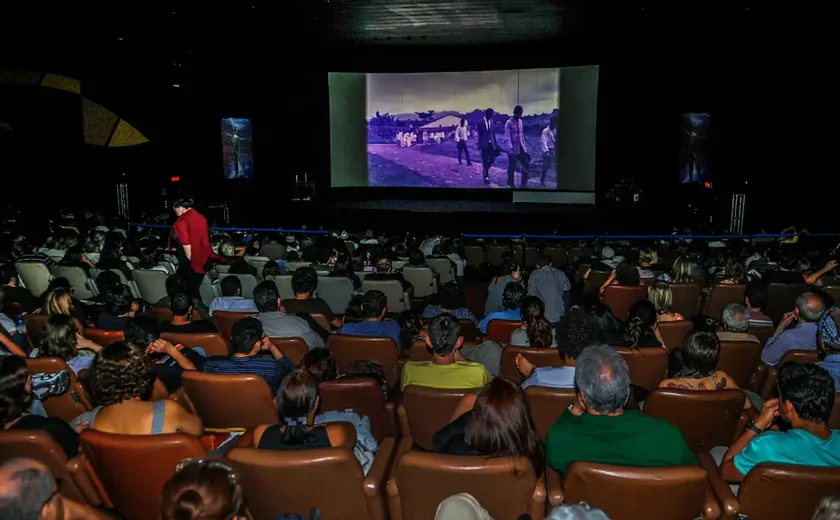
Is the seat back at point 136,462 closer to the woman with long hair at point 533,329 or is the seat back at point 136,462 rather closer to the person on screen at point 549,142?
the woman with long hair at point 533,329

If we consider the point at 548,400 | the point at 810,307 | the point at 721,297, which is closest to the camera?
the point at 548,400

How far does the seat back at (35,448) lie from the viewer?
2.81 metres

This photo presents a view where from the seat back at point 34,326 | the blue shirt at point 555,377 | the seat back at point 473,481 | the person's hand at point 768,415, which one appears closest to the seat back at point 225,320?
the seat back at point 34,326

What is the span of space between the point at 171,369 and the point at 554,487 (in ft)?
8.35

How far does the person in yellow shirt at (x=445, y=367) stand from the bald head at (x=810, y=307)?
2617mm

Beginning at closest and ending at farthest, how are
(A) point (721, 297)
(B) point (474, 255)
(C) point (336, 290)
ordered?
(A) point (721, 297)
(C) point (336, 290)
(B) point (474, 255)

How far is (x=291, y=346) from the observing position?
15.8ft

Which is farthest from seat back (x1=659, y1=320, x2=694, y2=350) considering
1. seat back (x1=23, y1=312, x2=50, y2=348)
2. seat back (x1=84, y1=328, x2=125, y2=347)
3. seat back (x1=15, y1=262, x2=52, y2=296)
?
seat back (x1=15, y1=262, x2=52, y2=296)

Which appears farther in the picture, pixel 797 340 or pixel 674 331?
pixel 674 331

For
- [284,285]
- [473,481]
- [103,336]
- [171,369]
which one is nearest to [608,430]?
[473,481]

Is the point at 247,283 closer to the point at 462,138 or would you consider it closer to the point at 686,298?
the point at 686,298

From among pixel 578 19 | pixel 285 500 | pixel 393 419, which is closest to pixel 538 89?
pixel 578 19

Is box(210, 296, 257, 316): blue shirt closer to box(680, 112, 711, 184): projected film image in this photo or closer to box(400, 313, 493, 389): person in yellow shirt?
box(400, 313, 493, 389): person in yellow shirt

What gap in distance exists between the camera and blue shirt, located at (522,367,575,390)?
12.4 ft
